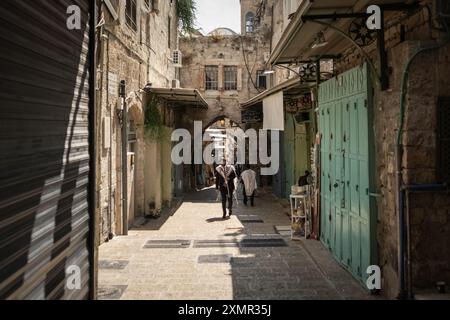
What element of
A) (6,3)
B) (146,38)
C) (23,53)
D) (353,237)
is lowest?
(353,237)

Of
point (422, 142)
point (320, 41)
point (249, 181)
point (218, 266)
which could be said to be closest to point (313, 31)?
point (320, 41)

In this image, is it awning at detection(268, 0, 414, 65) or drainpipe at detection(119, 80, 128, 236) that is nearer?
awning at detection(268, 0, 414, 65)

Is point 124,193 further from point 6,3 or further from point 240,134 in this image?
point 240,134

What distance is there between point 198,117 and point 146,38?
922 centimetres

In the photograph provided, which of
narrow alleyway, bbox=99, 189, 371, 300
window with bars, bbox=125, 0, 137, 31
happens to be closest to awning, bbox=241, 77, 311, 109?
narrow alleyway, bbox=99, 189, 371, 300

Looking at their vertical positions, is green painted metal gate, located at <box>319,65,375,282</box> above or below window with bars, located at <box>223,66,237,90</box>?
below

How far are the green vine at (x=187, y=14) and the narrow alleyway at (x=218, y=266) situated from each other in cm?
1205

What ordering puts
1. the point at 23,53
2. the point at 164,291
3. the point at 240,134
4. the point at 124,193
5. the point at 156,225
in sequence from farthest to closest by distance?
the point at 240,134 < the point at 156,225 < the point at 124,193 < the point at 164,291 < the point at 23,53

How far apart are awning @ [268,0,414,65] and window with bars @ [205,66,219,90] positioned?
14338 mm

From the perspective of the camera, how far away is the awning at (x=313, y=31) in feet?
17.3

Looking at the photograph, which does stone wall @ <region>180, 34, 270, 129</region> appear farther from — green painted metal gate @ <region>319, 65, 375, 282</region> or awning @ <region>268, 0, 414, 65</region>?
green painted metal gate @ <region>319, 65, 375, 282</region>

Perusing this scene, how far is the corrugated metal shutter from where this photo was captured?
8.61 ft

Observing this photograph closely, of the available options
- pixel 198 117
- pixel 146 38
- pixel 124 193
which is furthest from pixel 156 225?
pixel 198 117

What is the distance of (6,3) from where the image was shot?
2623 mm
